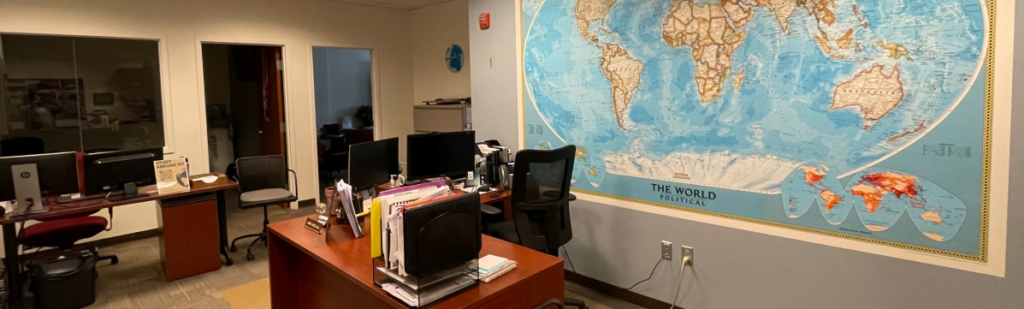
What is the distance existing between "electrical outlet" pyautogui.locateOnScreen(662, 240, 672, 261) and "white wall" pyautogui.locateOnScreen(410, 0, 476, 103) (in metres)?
3.69

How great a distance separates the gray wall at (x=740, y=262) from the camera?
2.26m

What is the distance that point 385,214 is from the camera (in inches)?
82.2

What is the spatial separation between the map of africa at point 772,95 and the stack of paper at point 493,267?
4.66ft

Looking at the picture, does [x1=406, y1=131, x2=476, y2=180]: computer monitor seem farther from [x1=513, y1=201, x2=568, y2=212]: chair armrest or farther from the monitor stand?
the monitor stand

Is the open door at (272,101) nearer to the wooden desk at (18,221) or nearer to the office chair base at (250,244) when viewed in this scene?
the office chair base at (250,244)

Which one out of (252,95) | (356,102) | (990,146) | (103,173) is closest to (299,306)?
(103,173)

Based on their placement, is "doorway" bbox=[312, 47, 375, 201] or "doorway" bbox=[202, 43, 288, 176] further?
"doorway" bbox=[312, 47, 375, 201]

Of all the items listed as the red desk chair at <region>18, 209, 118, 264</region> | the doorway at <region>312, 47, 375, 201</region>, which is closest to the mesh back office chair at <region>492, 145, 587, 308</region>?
the red desk chair at <region>18, 209, 118, 264</region>

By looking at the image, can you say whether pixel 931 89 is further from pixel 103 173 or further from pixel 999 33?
pixel 103 173

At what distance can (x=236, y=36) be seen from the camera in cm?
579

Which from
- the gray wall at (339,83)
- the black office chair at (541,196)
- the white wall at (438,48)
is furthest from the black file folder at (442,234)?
the gray wall at (339,83)

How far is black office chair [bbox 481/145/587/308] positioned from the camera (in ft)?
10.1

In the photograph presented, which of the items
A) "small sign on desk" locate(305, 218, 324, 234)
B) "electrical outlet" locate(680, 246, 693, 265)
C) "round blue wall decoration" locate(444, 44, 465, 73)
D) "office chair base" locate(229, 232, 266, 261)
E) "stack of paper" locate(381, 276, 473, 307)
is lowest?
"office chair base" locate(229, 232, 266, 261)

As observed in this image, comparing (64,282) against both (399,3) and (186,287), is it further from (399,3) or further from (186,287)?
(399,3)
